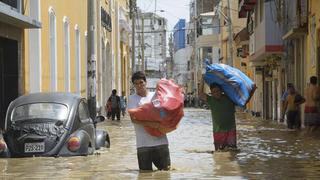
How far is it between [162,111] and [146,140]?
18.8 inches

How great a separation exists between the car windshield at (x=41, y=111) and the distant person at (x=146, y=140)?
169 inches

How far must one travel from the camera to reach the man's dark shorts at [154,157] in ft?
35.9

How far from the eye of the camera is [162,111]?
10.8m

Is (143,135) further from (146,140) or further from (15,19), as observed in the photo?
(15,19)

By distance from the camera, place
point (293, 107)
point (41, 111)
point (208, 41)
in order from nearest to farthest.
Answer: point (41, 111) < point (293, 107) < point (208, 41)

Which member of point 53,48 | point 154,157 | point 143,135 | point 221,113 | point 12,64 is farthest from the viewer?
point 53,48

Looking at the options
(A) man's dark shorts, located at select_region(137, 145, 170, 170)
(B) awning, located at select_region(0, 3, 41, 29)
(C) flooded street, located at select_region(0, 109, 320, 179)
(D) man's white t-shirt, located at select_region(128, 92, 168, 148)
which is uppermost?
(B) awning, located at select_region(0, 3, 41, 29)

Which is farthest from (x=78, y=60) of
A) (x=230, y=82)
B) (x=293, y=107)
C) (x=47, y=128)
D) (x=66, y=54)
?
(x=47, y=128)

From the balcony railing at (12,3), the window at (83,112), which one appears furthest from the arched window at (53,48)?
the window at (83,112)

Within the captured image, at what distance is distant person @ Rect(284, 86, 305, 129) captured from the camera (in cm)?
2595

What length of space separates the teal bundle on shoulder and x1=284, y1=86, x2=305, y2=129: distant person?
10146mm

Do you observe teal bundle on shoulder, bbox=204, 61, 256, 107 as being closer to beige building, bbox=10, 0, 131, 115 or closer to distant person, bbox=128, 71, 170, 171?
distant person, bbox=128, 71, 170, 171

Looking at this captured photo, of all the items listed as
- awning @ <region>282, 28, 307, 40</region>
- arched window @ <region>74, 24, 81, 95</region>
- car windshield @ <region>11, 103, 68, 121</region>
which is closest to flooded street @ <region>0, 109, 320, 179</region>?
car windshield @ <region>11, 103, 68, 121</region>

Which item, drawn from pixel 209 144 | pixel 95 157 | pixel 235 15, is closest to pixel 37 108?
pixel 95 157
